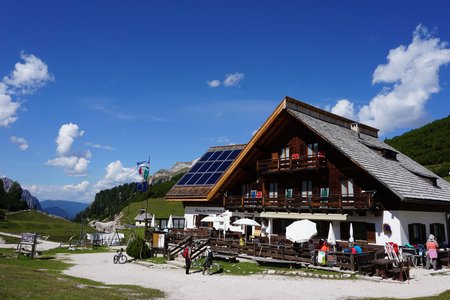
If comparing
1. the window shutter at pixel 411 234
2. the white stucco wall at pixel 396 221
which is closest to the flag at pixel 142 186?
the white stucco wall at pixel 396 221

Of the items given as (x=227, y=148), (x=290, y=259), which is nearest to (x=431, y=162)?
(x=227, y=148)

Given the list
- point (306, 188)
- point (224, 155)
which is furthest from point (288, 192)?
point (224, 155)

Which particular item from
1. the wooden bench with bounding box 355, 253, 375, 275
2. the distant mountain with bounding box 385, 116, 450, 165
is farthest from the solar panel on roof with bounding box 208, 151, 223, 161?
the distant mountain with bounding box 385, 116, 450, 165

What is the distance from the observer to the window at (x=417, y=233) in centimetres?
2466

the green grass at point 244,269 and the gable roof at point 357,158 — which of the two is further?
the gable roof at point 357,158

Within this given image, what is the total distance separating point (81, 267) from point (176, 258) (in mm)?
6415

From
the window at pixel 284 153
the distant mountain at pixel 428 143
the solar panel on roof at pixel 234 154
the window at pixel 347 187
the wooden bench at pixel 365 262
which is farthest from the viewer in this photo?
the distant mountain at pixel 428 143

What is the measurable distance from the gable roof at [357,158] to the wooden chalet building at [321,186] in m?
0.07

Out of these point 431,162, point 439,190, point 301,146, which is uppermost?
point 431,162

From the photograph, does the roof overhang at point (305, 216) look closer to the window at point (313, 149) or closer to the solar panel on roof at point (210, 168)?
the window at point (313, 149)

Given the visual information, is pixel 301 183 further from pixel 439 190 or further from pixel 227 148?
pixel 227 148

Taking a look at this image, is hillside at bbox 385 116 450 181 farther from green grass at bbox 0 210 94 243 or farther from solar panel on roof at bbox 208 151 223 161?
green grass at bbox 0 210 94 243

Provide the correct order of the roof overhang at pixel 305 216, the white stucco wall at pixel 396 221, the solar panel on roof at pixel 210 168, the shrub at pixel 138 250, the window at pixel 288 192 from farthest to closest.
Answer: the solar panel on roof at pixel 210 168
the window at pixel 288 192
the shrub at pixel 138 250
the roof overhang at pixel 305 216
the white stucco wall at pixel 396 221

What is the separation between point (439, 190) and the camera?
28281mm
